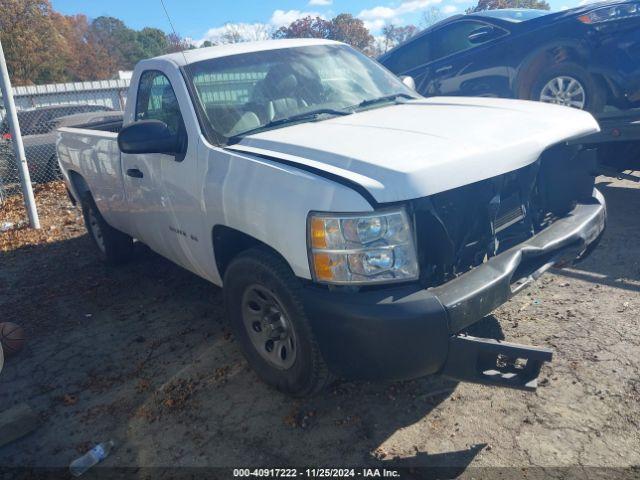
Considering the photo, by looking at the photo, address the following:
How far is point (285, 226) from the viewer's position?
8.72ft

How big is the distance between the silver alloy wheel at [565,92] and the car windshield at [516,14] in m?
1.10

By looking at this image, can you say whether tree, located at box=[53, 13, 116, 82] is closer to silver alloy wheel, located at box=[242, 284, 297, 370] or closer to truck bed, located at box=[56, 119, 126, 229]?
truck bed, located at box=[56, 119, 126, 229]

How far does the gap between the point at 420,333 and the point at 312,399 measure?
1.09m

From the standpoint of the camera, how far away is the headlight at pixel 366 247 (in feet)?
8.08

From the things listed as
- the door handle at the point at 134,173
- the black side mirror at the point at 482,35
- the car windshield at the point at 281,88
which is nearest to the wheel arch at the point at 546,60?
the black side mirror at the point at 482,35

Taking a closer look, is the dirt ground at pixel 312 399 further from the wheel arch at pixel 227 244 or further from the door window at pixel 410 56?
the door window at pixel 410 56

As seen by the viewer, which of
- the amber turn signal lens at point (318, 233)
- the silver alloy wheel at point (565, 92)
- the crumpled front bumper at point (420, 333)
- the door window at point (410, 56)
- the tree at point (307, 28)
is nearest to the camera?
the crumpled front bumper at point (420, 333)

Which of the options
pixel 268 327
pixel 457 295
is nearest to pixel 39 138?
pixel 268 327

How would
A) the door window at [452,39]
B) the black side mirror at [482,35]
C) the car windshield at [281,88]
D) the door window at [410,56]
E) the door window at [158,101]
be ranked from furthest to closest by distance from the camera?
the door window at [410,56]
the door window at [452,39]
the black side mirror at [482,35]
the door window at [158,101]
the car windshield at [281,88]

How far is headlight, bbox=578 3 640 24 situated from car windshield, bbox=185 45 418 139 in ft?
10.4

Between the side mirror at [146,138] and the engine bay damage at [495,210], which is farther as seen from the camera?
the side mirror at [146,138]

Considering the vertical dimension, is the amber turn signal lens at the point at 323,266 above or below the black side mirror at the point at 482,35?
below

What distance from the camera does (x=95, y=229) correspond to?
6.03 m

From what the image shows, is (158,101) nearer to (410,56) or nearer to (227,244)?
(227,244)
